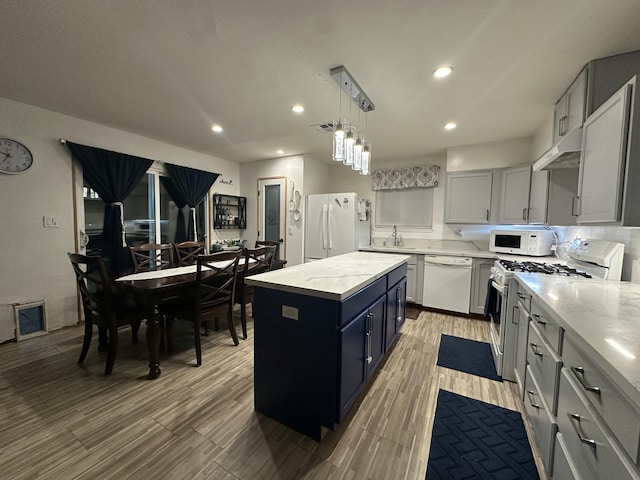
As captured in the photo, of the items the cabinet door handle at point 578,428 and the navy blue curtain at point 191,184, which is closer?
the cabinet door handle at point 578,428

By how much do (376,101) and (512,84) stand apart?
3.60 ft

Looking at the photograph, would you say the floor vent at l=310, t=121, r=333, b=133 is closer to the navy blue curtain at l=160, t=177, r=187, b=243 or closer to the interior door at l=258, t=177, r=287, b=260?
the interior door at l=258, t=177, r=287, b=260

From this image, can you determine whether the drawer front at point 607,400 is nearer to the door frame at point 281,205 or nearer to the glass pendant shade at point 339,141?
the glass pendant shade at point 339,141

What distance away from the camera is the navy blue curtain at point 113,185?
3.12 meters

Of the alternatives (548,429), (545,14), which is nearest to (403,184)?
(545,14)

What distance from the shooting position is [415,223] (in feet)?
14.7

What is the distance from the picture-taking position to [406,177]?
443cm

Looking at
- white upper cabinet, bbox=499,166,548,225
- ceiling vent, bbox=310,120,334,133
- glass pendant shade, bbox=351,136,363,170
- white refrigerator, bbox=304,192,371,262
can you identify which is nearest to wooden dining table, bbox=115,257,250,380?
glass pendant shade, bbox=351,136,363,170

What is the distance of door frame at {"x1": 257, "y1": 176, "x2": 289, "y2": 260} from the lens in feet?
15.4

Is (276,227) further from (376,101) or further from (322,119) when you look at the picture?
(376,101)

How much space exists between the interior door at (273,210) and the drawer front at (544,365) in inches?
148

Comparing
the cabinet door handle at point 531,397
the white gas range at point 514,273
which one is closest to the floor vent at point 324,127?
the white gas range at point 514,273

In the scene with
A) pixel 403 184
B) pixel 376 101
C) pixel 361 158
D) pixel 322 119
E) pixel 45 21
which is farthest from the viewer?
pixel 403 184

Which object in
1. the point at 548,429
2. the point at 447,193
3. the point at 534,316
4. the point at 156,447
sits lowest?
the point at 156,447
